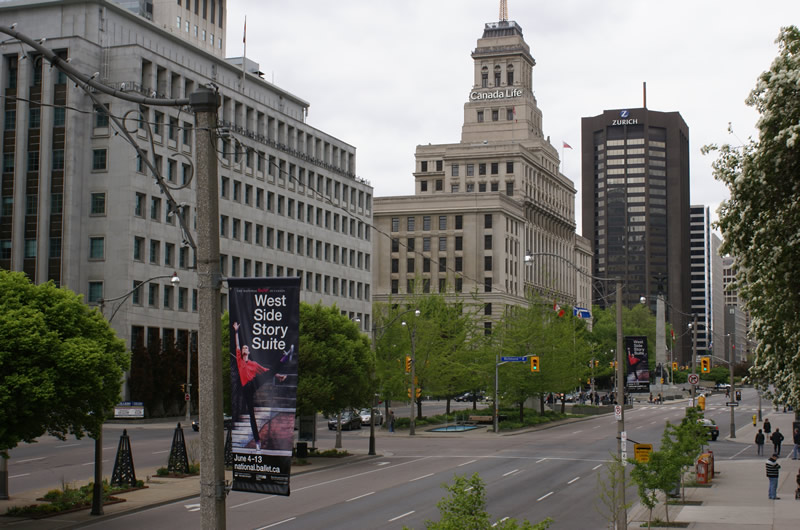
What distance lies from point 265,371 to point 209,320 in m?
0.91

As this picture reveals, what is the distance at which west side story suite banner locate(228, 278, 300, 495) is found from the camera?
11.1 meters

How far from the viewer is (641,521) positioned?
30703 mm

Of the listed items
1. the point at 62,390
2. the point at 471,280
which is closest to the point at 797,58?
the point at 62,390

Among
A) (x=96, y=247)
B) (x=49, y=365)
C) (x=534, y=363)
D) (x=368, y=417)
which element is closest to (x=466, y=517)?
(x=49, y=365)

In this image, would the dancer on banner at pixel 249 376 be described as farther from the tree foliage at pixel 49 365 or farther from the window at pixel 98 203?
the window at pixel 98 203

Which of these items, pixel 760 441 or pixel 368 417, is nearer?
pixel 760 441

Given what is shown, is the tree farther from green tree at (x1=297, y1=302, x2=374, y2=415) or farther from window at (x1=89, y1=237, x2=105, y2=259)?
window at (x1=89, y1=237, x2=105, y2=259)

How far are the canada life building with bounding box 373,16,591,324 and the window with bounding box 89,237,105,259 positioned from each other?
196 feet

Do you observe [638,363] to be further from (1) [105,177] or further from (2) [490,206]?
(2) [490,206]

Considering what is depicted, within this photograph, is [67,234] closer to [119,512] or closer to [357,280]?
[357,280]

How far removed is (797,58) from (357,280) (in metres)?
103

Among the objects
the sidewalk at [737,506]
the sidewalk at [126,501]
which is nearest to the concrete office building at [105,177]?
the sidewalk at [126,501]

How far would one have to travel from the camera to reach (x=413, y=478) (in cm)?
4112

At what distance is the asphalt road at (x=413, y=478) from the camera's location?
97.6ft
